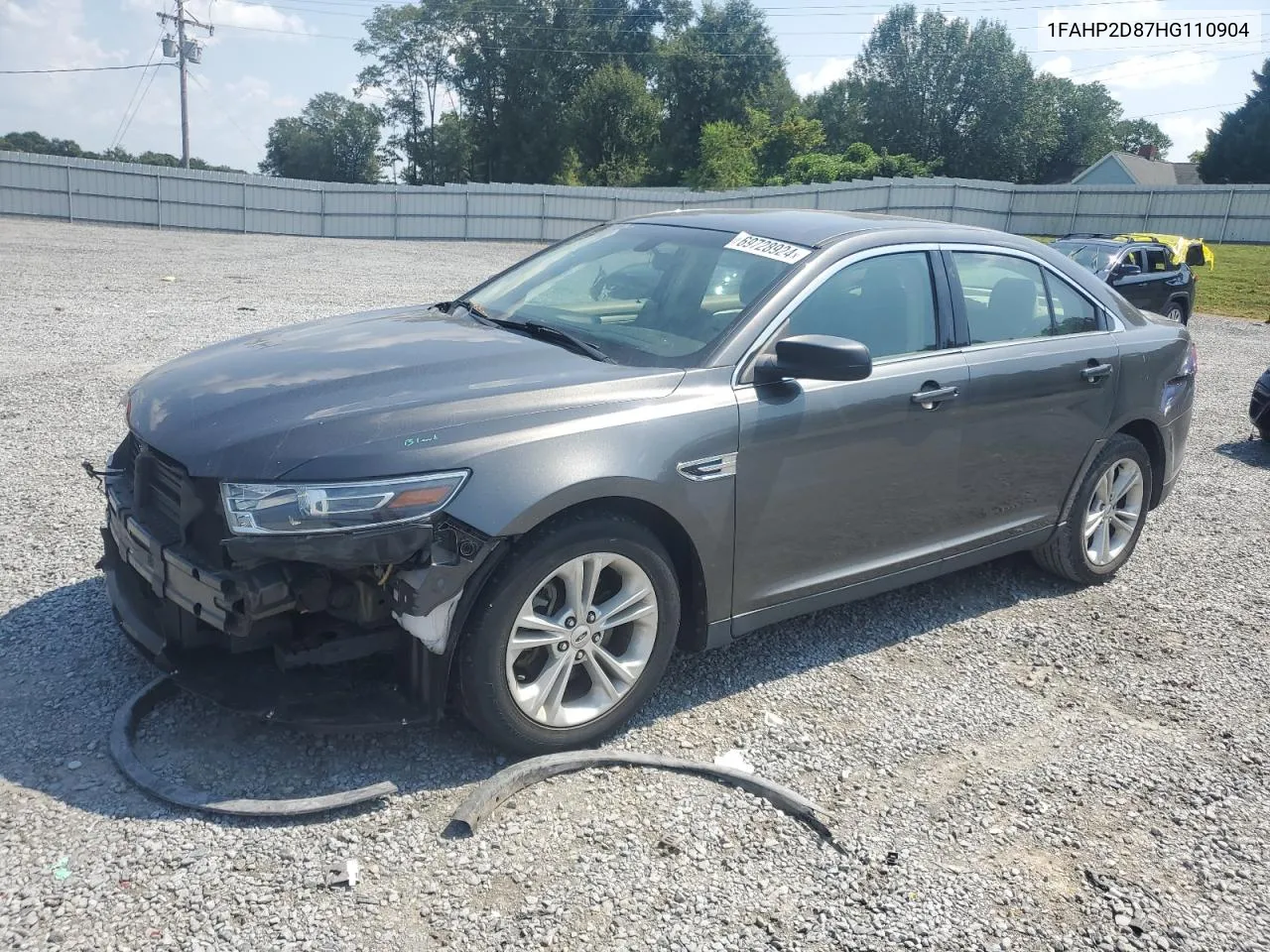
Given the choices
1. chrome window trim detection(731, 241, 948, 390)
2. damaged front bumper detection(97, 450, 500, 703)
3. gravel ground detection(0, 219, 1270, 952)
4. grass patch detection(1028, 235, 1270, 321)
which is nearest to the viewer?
gravel ground detection(0, 219, 1270, 952)

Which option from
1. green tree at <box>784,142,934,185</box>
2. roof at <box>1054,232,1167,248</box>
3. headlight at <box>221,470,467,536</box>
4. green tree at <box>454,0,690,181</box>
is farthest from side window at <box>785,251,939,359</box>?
green tree at <box>454,0,690,181</box>

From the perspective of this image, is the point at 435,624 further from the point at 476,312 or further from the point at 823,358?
the point at 476,312

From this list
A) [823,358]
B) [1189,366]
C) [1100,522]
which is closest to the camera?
[823,358]

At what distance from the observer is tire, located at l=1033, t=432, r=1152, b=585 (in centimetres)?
511

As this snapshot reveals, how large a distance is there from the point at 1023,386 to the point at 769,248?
4.37 ft

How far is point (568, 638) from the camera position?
11.0 feet

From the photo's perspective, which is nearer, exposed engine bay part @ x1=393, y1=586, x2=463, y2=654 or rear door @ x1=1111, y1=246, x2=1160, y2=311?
exposed engine bay part @ x1=393, y1=586, x2=463, y2=654

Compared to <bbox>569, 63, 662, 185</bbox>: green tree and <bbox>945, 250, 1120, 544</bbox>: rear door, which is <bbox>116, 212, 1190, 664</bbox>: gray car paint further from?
<bbox>569, 63, 662, 185</bbox>: green tree

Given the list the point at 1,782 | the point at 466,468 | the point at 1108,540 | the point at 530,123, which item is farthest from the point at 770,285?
the point at 530,123

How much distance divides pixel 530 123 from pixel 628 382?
210 feet

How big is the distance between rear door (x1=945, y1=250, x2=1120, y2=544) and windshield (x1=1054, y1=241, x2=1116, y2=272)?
1266 cm

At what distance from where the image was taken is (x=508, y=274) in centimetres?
491

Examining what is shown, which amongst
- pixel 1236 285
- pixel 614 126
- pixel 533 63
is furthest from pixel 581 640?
pixel 533 63

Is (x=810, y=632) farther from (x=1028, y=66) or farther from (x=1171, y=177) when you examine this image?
(x=1028, y=66)
